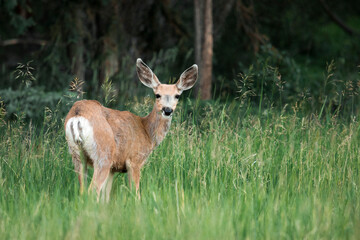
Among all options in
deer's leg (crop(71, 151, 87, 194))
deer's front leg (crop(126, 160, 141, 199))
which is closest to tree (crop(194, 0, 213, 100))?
deer's front leg (crop(126, 160, 141, 199))

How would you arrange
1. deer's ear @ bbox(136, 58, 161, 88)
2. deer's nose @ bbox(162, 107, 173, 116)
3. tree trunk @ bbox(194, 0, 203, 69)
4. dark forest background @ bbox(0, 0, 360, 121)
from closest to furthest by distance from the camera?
deer's nose @ bbox(162, 107, 173, 116) < deer's ear @ bbox(136, 58, 161, 88) < dark forest background @ bbox(0, 0, 360, 121) < tree trunk @ bbox(194, 0, 203, 69)

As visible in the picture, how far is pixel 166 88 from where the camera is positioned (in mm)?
5371

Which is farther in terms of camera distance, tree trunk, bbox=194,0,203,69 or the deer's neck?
tree trunk, bbox=194,0,203,69

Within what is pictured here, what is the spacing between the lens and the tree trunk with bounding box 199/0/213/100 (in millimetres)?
8727

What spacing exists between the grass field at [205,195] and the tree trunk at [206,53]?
3.22 m

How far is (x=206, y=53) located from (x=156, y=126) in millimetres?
3702

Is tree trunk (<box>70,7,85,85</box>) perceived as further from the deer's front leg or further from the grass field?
the deer's front leg

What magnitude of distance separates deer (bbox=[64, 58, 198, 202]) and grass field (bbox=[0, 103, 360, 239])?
13 cm

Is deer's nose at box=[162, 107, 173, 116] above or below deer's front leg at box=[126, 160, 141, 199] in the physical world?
Result: above

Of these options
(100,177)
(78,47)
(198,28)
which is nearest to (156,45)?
(198,28)

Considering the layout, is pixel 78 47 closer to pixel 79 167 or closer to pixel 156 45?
pixel 156 45

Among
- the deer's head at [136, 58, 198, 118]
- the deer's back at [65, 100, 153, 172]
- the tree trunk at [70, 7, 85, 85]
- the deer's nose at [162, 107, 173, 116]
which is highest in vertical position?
the tree trunk at [70, 7, 85, 85]

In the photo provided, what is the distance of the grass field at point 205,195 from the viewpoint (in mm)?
3428

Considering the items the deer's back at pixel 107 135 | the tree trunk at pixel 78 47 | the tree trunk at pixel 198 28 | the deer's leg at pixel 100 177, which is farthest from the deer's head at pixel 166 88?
the tree trunk at pixel 198 28
